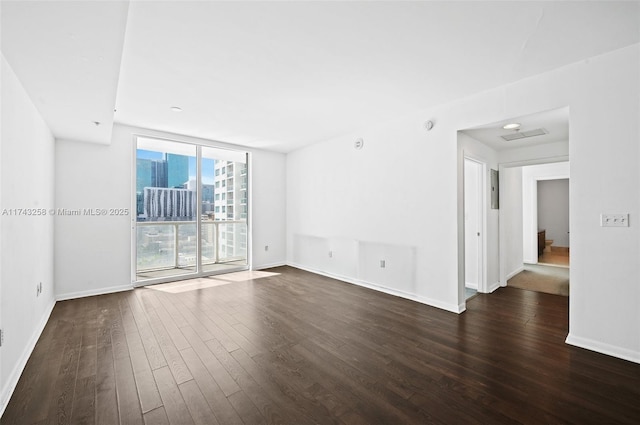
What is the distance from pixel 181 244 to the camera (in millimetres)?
5293

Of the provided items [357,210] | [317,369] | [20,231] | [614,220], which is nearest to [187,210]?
[20,231]

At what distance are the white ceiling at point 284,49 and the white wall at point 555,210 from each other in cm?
823

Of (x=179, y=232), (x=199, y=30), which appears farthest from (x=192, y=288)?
(x=199, y=30)

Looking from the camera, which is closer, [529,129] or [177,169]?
[529,129]

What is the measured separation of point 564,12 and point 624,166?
1.38m

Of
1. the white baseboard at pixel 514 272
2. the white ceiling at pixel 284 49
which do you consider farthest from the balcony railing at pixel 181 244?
the white baseboard at pixel 514 272

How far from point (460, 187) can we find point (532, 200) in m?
4.60

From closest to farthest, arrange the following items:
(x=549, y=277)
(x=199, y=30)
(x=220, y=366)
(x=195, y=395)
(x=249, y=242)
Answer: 1. (x=195, y=395)
2. (x=199, y=30)
3. (x=220, y=366)
4. (x=549, y=277)
5. (x=249, y=242)

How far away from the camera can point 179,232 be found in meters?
5.23

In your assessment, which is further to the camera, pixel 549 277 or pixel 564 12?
pixel 549 277

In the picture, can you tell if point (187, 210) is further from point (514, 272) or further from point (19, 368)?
point (514, 272)

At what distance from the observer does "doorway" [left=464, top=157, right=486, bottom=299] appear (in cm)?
425

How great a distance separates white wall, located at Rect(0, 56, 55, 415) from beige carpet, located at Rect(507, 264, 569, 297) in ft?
19.9

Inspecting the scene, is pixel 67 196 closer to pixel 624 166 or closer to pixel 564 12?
pixel 564 12
